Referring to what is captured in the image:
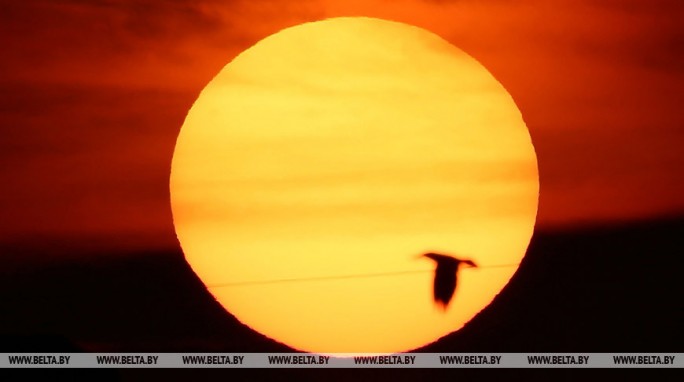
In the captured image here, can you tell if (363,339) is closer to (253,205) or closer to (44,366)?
(253,205)

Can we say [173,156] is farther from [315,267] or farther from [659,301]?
[659,301]

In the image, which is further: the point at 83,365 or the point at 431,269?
the point at 431,269

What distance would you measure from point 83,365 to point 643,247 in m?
3.66

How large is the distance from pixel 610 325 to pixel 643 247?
1.81ft

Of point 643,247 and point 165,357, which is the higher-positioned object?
point 643,247

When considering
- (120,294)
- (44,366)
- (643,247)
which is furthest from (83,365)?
(643,247)

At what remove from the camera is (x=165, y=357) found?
1038 cm

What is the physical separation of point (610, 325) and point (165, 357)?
2843mm

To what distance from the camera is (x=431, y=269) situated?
10867mm

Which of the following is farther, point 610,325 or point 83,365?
point 610,325

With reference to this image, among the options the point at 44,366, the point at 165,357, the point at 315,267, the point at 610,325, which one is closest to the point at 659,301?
the point at 610,325

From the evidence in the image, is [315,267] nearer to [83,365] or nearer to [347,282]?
[347,282]

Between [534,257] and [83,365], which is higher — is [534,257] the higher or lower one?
the higher one

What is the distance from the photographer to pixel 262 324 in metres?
11.0
